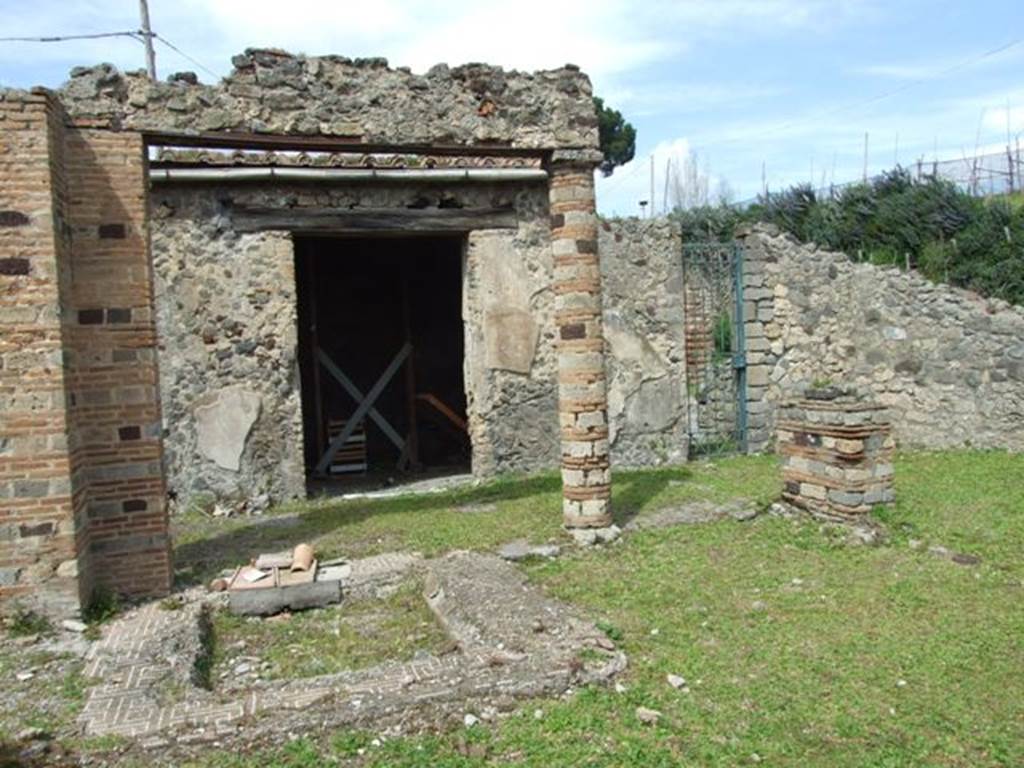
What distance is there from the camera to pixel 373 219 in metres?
10.0

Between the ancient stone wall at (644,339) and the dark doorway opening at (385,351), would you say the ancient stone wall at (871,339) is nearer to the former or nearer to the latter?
the ancient stone wall at (644,339)

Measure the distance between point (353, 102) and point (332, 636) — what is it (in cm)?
402

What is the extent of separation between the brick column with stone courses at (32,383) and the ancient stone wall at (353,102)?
0.67 m

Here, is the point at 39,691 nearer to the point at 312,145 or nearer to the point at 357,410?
the point at 312,145

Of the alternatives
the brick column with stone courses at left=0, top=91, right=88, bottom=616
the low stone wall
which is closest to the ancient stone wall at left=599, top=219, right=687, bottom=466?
the low stone wall

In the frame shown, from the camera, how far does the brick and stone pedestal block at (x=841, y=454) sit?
749 cm

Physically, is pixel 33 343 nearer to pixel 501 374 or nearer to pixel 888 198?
pixel 501 374

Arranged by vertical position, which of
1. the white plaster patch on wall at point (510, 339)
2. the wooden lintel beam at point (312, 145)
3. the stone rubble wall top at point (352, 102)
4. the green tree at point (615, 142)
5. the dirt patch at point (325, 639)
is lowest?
the dirt patch at point (325, 639)

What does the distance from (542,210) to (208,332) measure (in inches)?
162

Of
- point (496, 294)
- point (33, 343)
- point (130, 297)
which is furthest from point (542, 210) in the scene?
point (33, 343)

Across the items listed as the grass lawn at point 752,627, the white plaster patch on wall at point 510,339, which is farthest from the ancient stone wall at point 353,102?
the grass lawn at point 752,627

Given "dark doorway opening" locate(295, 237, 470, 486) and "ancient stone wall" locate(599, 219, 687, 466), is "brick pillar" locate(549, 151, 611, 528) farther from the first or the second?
"dark doorway opening" locate(295, 237, 470, 486)

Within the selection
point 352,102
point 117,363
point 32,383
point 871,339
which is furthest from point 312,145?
point 871,339

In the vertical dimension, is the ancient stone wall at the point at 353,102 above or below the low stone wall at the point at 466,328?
above
